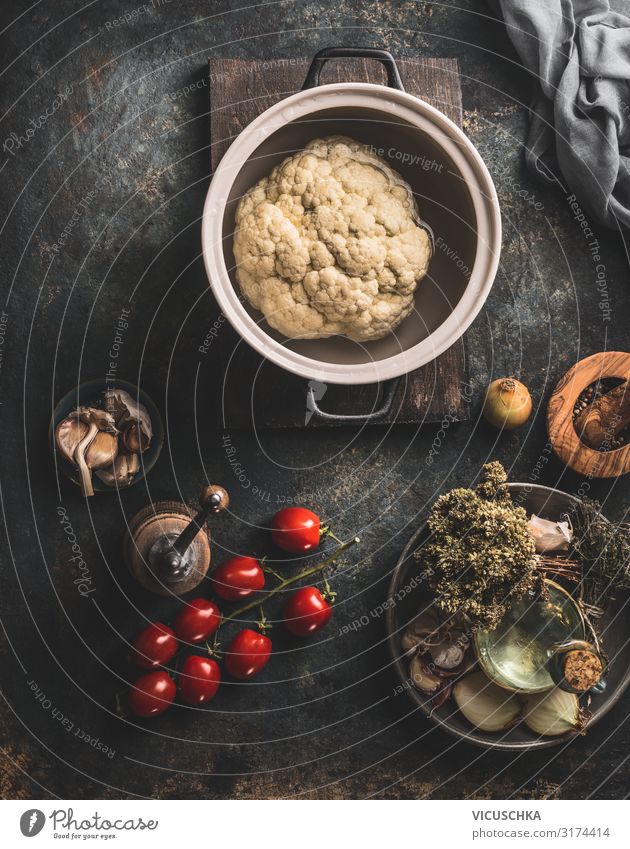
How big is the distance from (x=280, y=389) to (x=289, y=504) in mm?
255

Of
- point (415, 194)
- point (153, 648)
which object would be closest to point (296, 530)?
point (153, 648)

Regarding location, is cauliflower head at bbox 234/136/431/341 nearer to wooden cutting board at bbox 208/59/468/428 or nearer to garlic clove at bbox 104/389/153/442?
wooden cutting board at bbox 208/59/468/428

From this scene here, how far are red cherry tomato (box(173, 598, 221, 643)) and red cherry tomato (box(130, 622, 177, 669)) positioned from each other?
28mm

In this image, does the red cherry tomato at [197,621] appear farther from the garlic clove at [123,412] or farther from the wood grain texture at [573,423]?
the wood grain texture at [573,423]

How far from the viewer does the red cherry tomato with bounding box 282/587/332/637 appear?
155 centimetres

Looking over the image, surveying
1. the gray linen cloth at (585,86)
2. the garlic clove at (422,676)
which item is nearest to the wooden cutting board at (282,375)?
the gray linen cloth at (585,86)

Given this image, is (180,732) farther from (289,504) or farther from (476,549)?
(476,549)

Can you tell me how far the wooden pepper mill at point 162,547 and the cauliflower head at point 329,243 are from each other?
422mm

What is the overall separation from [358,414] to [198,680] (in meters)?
0.63

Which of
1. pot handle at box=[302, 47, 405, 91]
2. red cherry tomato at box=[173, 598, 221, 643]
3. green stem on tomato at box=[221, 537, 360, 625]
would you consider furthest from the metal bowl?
pot handle at box=[302, 47, 405, 91]

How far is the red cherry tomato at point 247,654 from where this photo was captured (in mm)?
1532

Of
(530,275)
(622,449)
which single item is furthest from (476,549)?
(530,275)

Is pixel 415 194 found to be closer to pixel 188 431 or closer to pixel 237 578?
Answer: pixel 188 431

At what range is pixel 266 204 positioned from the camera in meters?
1.34
